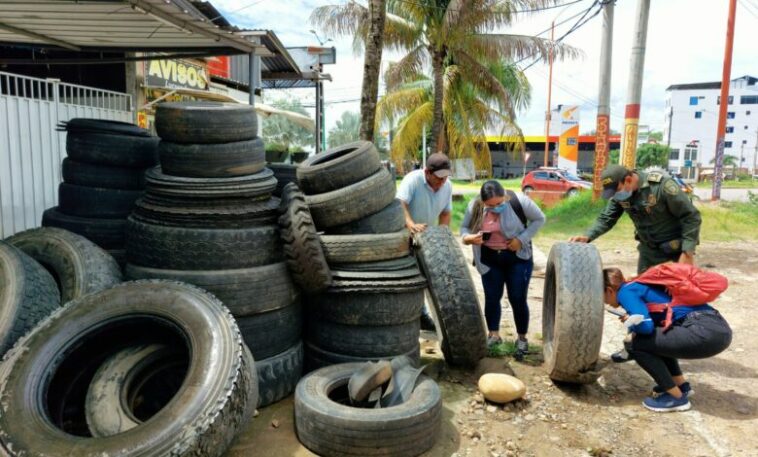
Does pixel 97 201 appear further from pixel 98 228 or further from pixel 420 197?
pixel 420 197

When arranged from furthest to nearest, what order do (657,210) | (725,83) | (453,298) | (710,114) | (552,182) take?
(710,114) < (552,182) < (725,83) < (657,210) < (453,298)

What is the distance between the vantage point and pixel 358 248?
13.8 ft

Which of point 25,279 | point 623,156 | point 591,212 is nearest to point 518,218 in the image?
point 25,279

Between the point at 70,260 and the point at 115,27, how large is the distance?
271cm

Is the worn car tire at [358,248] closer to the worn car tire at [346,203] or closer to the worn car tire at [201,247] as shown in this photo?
the worn car tire at [346,203]

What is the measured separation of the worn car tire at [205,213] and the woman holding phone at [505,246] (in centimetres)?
196

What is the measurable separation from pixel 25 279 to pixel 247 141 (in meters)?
1.81

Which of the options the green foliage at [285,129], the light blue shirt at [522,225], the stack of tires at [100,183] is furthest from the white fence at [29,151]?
the green foliage at [285,129]

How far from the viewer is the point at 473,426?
3.87m

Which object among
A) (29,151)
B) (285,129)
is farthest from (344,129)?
(29,151)

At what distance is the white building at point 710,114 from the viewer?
77312 mm

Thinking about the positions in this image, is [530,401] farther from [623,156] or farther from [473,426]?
[623,156]

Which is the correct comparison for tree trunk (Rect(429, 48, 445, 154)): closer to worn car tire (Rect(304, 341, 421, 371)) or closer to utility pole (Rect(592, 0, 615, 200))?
utility pole (Rect(592, 0, 615, 200))

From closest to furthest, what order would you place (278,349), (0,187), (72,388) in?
(72,388) < (278,349) < (0,187)
